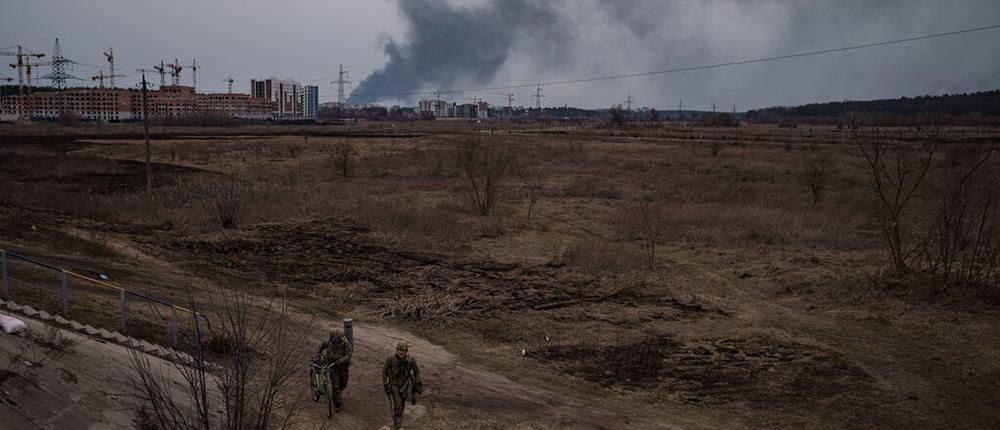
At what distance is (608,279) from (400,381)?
382 inches

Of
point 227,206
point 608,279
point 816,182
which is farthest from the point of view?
point 816,182

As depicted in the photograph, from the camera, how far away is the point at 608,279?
60.5 feet

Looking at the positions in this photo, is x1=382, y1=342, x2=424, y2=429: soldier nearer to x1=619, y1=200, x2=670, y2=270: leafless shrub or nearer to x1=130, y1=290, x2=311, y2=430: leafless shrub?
x1=130, y1=290, x2=311, y2=430: leafless shrub

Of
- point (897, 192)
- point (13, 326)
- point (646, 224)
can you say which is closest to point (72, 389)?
point (13, 326)

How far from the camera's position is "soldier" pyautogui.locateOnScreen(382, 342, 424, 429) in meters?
9.77

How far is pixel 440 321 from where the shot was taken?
50.0ft

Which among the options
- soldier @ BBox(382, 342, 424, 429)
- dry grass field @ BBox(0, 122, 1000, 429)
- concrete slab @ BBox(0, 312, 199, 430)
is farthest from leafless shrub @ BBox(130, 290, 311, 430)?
dry grass field @ BBox(0, 122, 1000, 429)

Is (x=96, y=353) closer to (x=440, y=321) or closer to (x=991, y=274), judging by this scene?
(x=440, y=321)

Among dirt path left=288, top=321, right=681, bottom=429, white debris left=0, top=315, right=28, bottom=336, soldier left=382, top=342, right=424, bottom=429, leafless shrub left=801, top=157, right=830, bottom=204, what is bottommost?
dirt path left=288, top=321, right=681, bottom=429

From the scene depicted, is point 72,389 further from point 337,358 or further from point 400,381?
point 400,381

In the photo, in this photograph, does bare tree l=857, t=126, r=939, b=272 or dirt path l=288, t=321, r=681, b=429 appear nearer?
dirt path l=288, t=321, r=681, b=429

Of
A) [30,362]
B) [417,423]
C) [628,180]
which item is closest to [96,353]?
[30,362]

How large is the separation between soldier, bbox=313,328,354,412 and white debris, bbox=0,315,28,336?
5.04 metres

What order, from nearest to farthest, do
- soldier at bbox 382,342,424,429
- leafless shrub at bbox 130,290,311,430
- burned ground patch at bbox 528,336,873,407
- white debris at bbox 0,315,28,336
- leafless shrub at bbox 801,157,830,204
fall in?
leafless shrub at bbox 130,290,311,430, soldier at bbox 382,342,424,429, white debris at bbox 0,315,28,336, burned ground patch at bbox 528,336,873,407, leafless shrub at bbox 801,157,830,204
